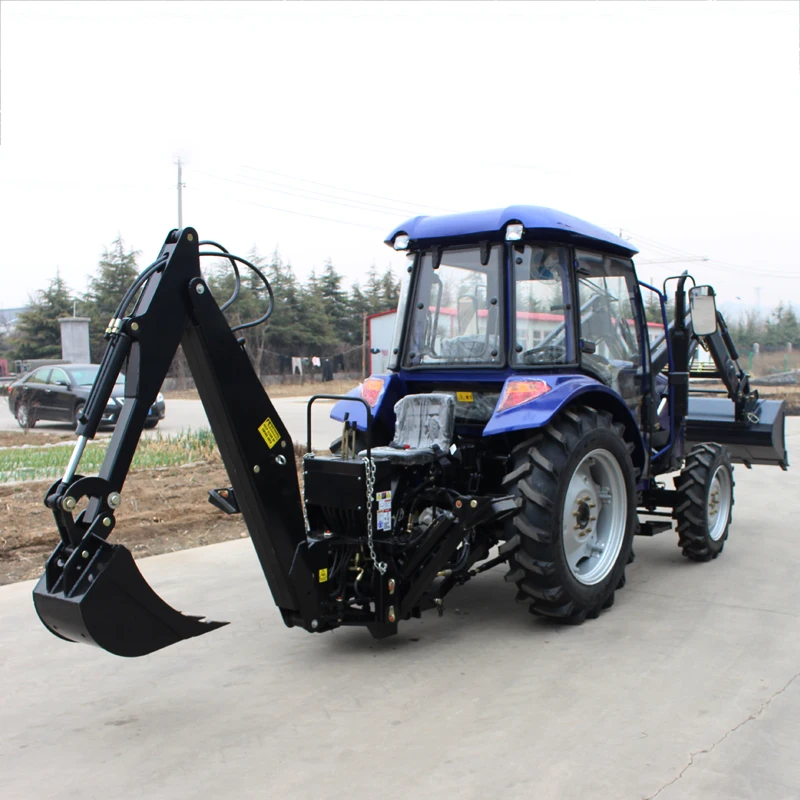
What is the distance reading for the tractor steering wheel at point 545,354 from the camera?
507cm

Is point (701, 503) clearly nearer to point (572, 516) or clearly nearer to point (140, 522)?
point (572, 516)

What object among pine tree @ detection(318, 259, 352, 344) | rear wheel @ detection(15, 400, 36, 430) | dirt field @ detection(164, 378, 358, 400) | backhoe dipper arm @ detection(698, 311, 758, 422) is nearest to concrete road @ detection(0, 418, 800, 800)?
backhoe dipper arm @ detection(698, 311, 758, 422)

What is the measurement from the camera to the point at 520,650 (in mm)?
4465

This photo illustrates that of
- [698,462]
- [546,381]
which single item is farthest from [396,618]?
[698,462]

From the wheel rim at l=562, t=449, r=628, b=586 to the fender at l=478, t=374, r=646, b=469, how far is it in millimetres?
349

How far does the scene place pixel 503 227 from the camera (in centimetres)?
498

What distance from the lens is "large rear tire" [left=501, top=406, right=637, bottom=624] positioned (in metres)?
4.61

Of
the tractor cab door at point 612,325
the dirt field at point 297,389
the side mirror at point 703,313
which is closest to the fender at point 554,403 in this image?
the tractor cab door at point 612,325

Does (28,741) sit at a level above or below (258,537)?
below

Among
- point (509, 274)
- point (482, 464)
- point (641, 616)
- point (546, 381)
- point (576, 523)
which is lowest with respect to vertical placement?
point (641, 616)

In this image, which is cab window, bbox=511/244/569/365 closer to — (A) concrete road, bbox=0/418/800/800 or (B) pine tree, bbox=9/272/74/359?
(A) concrete road, bbox=0/418/800/800

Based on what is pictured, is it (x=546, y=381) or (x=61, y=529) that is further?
(x=546, y=381)

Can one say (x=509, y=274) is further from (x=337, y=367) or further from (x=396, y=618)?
(x=337, y=367)

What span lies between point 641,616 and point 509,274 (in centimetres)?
224
